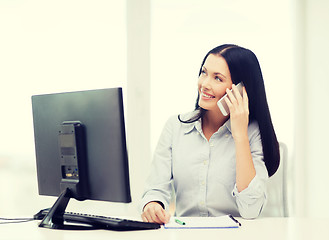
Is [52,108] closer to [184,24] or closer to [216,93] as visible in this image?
[216,93]

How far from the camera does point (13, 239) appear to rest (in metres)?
1.08

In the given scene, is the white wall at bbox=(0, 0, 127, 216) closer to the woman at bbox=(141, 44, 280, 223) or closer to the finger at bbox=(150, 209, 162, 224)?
the woman at bbox=(141, 44, 280, 223)

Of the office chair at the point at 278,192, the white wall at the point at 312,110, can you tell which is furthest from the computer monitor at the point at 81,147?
the white wall at the point at 312,110

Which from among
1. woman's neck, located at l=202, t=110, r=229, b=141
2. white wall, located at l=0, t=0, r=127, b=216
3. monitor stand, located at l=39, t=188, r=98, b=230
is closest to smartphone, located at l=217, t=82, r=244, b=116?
woman's neck, located at l=202, t=110, r=229, b=141

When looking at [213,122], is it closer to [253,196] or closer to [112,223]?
[253,196]

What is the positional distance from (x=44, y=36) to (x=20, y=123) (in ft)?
2.19

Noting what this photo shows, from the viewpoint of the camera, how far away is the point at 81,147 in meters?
1.21

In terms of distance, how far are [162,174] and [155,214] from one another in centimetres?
36

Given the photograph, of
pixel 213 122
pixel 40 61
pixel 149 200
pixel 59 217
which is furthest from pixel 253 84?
pixel 40 61

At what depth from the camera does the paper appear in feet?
3.96

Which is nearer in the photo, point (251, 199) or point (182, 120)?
point (251, 199)

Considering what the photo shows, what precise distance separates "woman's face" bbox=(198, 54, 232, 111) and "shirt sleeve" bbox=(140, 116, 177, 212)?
24 centimetres

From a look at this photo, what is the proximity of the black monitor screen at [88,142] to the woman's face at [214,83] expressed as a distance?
23.1 inches

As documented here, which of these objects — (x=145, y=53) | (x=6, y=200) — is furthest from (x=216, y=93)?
(x=6, y=200)
